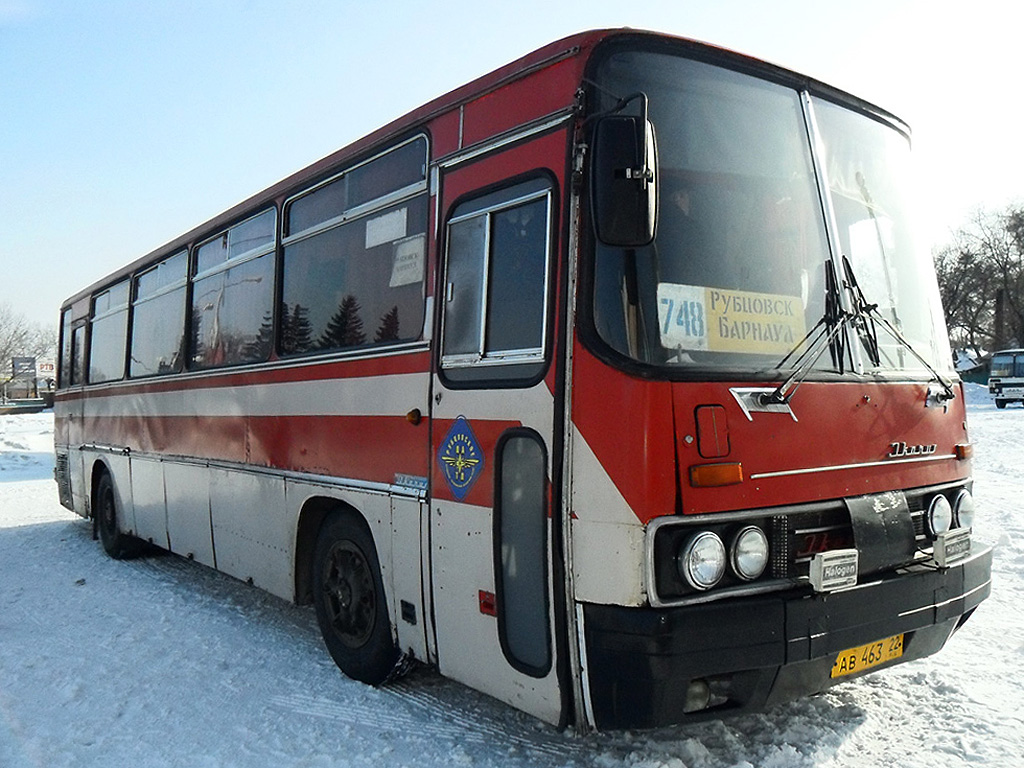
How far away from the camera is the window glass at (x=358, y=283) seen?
4.77 meters

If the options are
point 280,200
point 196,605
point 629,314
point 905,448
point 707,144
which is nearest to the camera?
point 629,314

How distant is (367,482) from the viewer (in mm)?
4988

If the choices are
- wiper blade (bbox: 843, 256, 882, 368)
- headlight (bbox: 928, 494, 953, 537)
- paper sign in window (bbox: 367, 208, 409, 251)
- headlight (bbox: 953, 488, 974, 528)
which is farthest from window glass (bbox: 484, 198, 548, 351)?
headlight (bbox: 953, 488, 974, 528)

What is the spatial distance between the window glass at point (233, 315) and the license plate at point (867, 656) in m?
4.36

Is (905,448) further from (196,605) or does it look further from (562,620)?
(196,605)

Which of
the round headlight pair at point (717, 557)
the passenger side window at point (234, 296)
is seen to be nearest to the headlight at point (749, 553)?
the round headlight pair at point (717, 557)

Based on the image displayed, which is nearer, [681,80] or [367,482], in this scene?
[681,80]

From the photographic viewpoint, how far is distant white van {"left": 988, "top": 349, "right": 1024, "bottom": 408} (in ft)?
127

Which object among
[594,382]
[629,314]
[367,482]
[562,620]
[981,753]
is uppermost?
[629,314]

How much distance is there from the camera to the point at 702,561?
3.36m

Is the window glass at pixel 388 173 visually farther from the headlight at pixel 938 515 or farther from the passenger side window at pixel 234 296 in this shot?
the headlight at pixel 938 515

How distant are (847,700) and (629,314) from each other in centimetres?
255

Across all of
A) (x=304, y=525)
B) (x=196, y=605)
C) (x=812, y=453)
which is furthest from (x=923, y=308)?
(x=196, y=605)

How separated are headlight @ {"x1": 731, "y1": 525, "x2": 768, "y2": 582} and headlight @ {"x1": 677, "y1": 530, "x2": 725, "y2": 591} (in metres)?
0.08
